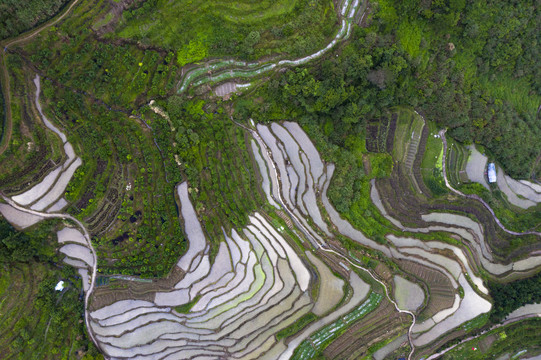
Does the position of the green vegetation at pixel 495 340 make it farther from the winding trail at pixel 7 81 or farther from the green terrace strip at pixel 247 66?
the winding trail at pixel 7 81

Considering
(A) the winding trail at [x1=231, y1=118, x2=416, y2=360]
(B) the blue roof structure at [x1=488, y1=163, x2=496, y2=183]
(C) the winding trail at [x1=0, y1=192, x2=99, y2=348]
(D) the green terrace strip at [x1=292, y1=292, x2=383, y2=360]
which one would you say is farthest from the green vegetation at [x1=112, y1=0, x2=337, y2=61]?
(D) the green terrace strip at [x1=292, y1=292, x2=383, y2=360]

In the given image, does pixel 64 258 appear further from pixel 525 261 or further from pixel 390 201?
pixel 525 261

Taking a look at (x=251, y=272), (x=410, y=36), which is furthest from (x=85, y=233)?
(x=410, y=36)

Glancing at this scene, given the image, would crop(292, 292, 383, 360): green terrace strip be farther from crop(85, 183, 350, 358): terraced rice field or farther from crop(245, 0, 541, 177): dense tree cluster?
crop(245, 0, 541, 177): dense tree cluster

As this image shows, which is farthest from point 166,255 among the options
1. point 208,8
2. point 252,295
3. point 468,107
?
point 468,107

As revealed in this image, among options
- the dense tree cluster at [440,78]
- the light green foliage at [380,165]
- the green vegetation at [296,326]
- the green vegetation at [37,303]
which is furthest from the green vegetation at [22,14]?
the green vegetation at [296,326]

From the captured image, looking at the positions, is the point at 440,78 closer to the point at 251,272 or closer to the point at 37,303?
the point at 251,272
